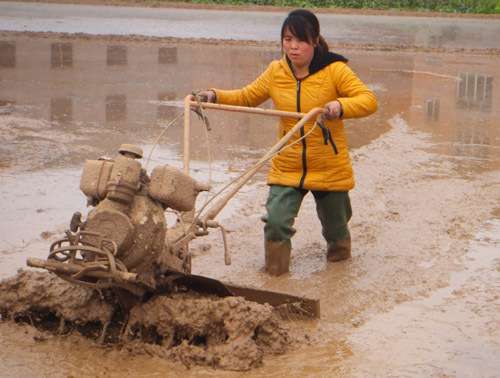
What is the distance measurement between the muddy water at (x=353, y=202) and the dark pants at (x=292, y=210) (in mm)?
283

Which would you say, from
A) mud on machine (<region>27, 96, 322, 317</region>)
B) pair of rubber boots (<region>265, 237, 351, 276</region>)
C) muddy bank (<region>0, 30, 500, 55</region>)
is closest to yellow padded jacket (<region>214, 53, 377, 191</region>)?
pair of rubber boots (<region>265, 237, 351, 276</region>)

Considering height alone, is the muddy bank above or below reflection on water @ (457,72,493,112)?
above

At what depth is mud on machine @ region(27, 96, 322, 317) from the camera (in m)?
4.82

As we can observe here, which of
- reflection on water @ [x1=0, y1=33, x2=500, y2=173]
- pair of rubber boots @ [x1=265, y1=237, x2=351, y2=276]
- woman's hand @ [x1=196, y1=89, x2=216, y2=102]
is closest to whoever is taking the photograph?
woman's hand @ [x1=196, y1=89, x2=216, y2=102]

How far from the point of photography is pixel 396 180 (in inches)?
359

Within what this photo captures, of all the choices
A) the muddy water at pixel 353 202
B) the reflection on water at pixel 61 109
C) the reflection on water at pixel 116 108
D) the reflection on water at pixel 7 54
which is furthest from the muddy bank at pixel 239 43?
the reflection on water at pixel 61 109

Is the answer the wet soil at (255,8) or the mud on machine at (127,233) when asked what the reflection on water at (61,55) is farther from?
the mud on machine at (127,233)

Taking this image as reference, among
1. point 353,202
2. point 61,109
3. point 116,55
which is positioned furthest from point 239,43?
point 353,202

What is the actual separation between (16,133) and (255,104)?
4078mm

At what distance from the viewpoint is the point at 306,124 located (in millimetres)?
6516

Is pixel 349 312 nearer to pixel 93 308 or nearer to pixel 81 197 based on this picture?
pixel 93 308

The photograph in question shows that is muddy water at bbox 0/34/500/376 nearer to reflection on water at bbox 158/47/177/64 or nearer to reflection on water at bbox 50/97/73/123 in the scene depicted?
reflection on water at bbox 50/97/73/123

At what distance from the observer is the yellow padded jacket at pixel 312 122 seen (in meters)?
6.45

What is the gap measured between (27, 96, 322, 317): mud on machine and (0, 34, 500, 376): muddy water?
0.43 m
